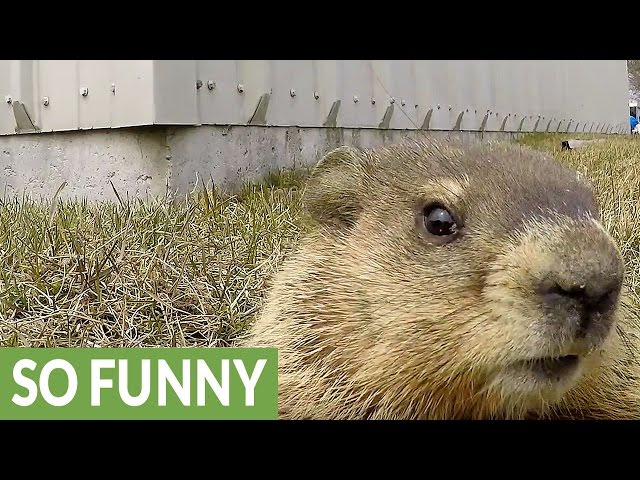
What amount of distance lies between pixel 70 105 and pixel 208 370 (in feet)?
12.1

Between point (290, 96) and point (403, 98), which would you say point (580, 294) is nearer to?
point (403, 98)

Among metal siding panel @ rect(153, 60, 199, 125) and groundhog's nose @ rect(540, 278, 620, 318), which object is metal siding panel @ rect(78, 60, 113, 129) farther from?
groundhog's nose @ rect(540, 278, 620, 318)

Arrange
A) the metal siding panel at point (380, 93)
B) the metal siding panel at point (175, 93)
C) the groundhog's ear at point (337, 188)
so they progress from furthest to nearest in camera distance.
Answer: the metal siding panel at point (175, 93) < the metal siding panel at point (380, 93) < the groundhog's ear at point (337, 188)

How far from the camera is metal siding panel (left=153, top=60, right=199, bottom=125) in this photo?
13.1 ft

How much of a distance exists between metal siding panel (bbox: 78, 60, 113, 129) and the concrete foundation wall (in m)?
0.08

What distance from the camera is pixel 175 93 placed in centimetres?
413

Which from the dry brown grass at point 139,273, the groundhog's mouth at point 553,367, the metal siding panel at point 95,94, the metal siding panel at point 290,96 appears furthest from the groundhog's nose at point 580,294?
the metal siding panel at point 95,94

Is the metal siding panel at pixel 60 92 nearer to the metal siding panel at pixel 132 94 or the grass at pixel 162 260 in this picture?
the metal siding panel at pixel 132 94

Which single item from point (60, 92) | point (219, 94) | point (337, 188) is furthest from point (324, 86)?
point (60, 92)

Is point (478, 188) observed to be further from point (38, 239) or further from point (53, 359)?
point (38, 239)

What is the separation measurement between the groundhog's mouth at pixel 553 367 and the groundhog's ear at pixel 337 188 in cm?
78

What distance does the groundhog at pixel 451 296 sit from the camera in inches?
52.7

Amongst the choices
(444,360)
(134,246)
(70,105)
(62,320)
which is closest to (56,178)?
(70,105)

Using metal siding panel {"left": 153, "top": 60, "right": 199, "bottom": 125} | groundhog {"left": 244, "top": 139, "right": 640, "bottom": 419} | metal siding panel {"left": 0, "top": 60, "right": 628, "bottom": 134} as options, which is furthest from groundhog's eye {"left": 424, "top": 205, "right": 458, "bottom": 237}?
metal siding panel {"left": 153, "top": 60, "right": 199, "bottom": 125}
